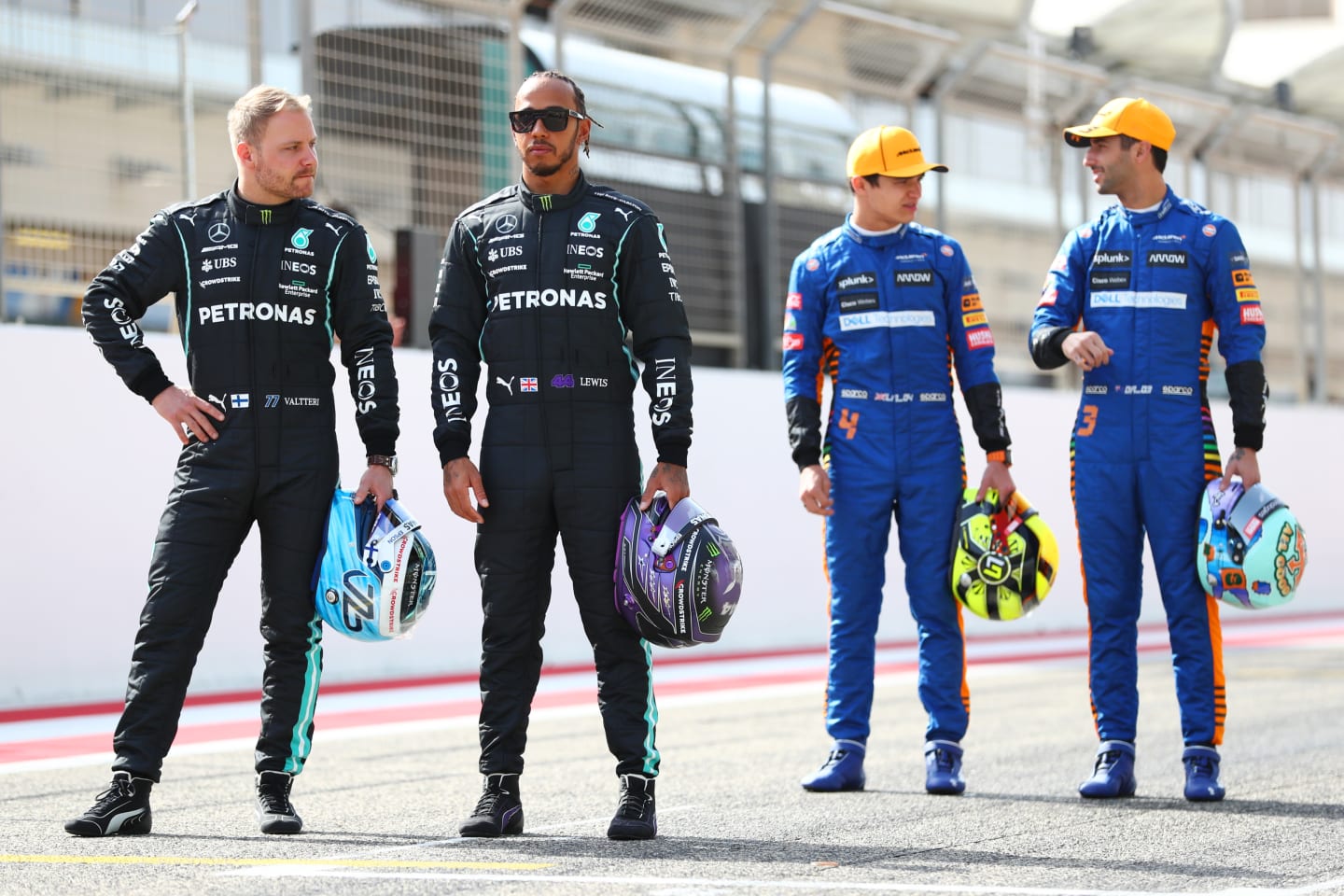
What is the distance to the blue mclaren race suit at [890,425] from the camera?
5820 mm

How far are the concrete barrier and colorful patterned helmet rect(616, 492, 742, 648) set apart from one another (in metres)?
4.76

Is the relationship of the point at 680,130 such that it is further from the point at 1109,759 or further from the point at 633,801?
the point at 633,801

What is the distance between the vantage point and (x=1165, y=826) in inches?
196

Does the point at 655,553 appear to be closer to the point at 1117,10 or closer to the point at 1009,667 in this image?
the point at 1009,667

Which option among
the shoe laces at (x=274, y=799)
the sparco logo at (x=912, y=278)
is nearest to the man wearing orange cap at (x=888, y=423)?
the sparco logo at (x=912, y=278)

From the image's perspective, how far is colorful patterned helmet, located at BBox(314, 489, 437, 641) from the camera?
15.7 ft

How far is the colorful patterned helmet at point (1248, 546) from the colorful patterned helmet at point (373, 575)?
7.36ft

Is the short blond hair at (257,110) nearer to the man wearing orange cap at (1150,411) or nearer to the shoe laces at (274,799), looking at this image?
the shoe laces at (274,799)

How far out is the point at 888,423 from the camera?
5824 millimetres

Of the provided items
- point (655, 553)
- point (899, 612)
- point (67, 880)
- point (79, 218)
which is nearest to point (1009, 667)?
point (899, 612)

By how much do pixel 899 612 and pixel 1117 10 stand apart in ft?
18.3

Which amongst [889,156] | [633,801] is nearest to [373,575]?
[633,801]

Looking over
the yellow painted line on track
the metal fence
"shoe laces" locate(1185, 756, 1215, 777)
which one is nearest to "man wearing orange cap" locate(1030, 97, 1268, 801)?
"shoe laces" locate(1185, 756, 1215, 777)

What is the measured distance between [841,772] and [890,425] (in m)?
1.07
